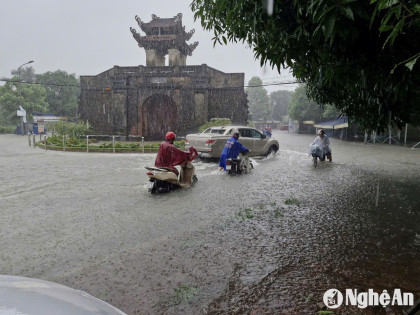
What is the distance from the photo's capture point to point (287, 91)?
103 metres

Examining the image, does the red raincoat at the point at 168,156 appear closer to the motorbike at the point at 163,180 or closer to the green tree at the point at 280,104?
the motorbike at the point at 163,180

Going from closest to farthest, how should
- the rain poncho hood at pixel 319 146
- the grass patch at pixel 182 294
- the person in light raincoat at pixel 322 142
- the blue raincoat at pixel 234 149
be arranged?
1. the grass patch at pixel 182 294
2. the blue raincoat at pixel 234 149
3. the rain poncho hood at pixel 319 146
4. the person in light raincoat at pixel 322 142

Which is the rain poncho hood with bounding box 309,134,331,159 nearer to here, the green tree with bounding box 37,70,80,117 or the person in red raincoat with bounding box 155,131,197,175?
the person in red raincoat with bounding box 155,131,197,175

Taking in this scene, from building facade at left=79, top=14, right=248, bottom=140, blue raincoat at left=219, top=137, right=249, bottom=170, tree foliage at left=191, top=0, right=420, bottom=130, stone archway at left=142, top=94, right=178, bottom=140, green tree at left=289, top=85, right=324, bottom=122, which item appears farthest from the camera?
green tree at left=289, top=85, right=324, bottom=122

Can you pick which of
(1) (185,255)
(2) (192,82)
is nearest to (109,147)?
(2) (192,82)

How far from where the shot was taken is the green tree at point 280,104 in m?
102

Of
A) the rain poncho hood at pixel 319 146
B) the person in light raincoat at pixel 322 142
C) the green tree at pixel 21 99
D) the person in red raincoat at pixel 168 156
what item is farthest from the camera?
the green tree at pixel 21 99

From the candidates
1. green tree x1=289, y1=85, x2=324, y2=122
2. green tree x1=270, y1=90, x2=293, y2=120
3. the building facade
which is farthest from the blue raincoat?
green tree x1=270, y1=90, x2=293, y2=120

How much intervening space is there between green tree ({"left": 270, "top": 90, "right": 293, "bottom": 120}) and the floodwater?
317ft

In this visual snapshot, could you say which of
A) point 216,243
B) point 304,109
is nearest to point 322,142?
point 216,243

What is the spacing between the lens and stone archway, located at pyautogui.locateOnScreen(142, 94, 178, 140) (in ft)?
99.7

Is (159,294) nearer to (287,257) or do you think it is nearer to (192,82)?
(287,257)

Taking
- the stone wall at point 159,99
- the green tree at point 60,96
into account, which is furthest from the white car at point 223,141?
the green tree at point 60,96

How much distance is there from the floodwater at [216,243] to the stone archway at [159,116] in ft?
73.5
